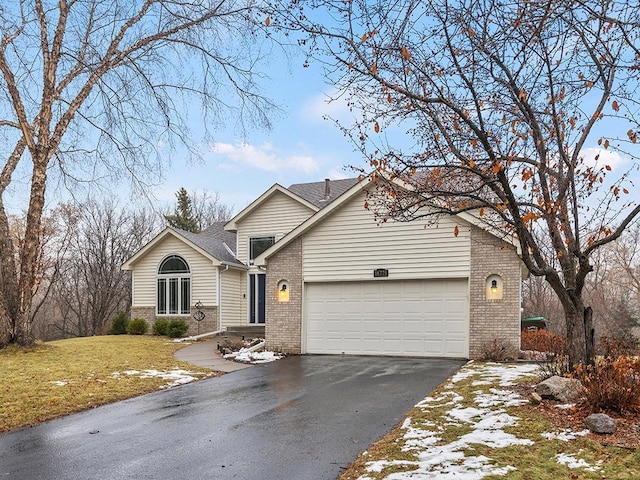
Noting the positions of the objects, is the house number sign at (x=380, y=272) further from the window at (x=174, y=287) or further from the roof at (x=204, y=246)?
the window at (x=174, y=287)

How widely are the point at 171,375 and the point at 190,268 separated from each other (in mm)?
10550

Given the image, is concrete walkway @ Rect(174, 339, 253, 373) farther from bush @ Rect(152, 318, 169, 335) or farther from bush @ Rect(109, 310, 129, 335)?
bush @ Rect(109, 310, 129, 335)

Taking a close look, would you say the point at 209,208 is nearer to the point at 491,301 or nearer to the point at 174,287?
the point at 174,287

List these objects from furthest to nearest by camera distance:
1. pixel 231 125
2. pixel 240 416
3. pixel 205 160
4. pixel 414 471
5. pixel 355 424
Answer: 1. pixel 205 160
2. pixel 231 125
3. pixel 240 416
4. pixel 355 424
5. pixel 414 471

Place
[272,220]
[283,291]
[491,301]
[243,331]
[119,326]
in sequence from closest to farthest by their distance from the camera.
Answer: [491,301], [283,291], [243,331], [119,326], [272,220]

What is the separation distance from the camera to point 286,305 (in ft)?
46.7

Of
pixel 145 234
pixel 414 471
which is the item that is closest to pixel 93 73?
pixel 414 471

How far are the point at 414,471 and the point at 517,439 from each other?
4.76 feet

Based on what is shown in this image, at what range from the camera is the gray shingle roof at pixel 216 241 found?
20.4 meters

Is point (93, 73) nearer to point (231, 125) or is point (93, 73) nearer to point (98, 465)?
point (231, 125)

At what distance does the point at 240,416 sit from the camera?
6.73 m

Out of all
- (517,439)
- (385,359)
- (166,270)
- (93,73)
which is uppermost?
(93,73)

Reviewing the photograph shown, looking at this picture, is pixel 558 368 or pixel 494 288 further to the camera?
pixel 494 288

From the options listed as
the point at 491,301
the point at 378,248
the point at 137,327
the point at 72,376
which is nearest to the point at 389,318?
the point at 378,248
